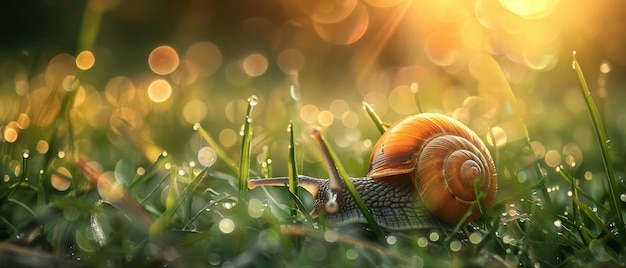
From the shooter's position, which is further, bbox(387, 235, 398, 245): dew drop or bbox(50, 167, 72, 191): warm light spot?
bbox(50, 167, 72, 191): warm light spot

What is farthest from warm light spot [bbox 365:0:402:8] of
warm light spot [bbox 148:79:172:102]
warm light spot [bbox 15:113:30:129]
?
warm light spot [bbox 15:113:30:129]

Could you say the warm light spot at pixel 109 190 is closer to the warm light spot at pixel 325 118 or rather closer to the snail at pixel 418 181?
the snail at pixel 418 181

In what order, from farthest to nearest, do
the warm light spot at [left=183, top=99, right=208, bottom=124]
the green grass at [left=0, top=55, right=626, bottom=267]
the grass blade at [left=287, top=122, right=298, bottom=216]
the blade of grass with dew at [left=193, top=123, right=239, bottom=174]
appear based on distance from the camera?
the warm light spot at [left=183, top=99, right=208, bottom=124] < the blade of grass with dew at [left=193, top=123, right=239, bottom=174] < the grass blade at [left=287, top=122, right=298, bottom=216] < the green grass at [left=0, top=55, right=626, bottom=267]

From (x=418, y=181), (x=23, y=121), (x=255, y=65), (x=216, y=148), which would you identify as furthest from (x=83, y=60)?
(x=255, y=65)

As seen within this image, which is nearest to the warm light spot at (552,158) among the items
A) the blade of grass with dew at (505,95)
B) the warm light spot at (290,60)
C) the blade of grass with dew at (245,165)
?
the blade of grass with dew at (505,95)

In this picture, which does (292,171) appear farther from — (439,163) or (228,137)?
(228,137)

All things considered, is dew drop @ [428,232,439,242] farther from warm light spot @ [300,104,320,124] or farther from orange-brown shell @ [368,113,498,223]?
warm light spot @ [300,104,320,124]
